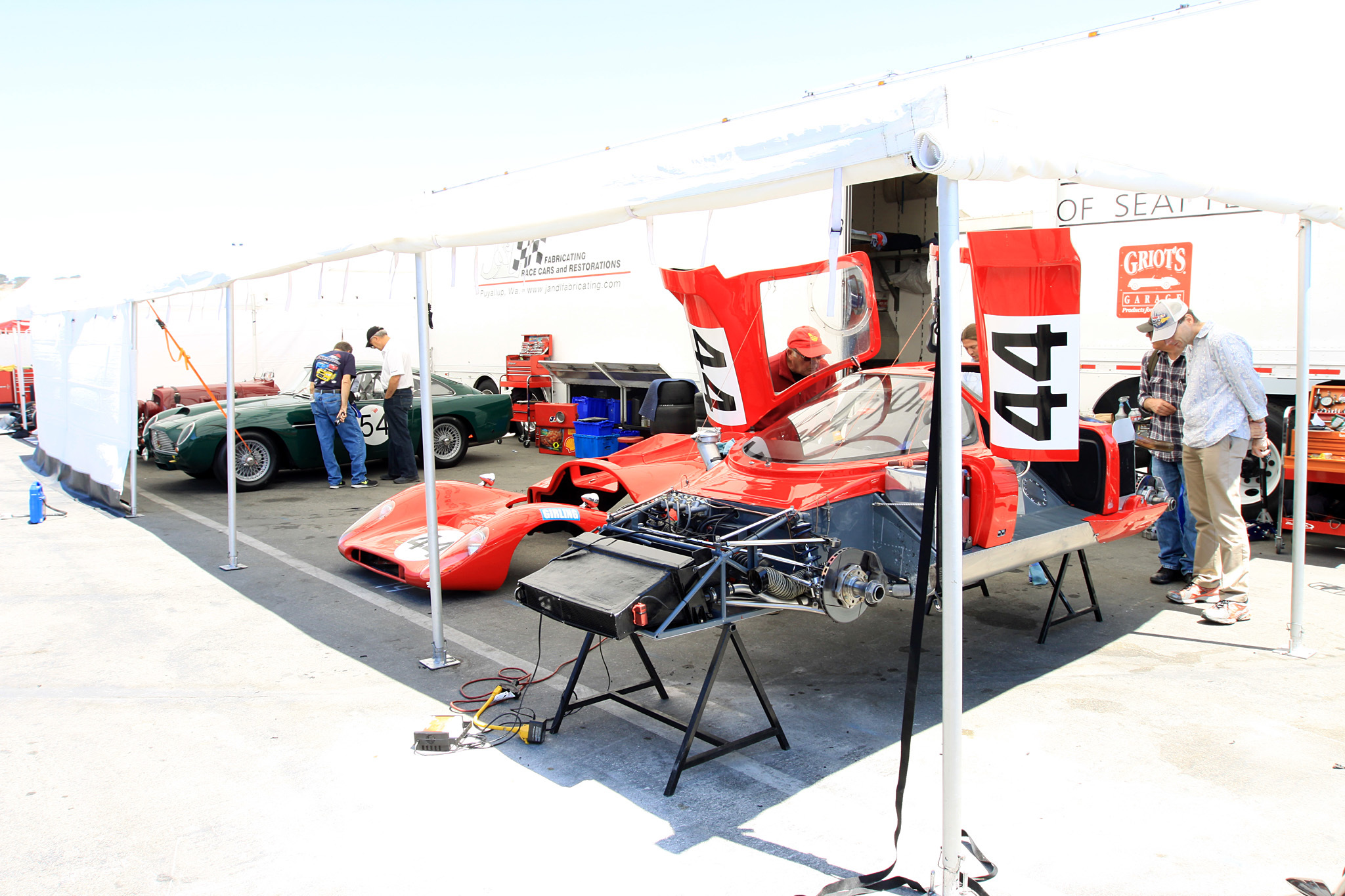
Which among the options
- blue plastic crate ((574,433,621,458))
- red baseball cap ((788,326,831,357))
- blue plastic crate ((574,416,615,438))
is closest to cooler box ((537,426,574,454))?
blue plastic crate ((574,416,615,438))

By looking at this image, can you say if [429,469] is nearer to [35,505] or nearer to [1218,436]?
[1218,436]

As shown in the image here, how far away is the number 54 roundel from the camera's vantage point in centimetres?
285

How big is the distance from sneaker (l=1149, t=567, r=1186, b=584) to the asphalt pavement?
0.29 feet

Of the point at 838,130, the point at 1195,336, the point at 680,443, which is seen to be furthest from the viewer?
the point at 680,443

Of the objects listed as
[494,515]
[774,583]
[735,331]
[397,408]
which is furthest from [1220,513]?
[397,408]

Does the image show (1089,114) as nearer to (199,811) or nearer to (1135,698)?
(1135,698)

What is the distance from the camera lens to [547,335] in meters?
13.6

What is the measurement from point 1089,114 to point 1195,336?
2.95 m

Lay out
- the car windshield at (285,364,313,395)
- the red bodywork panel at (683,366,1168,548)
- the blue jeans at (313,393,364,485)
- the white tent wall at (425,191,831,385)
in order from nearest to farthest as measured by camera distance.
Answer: the red bodywork panel at (683,366,1168,548)
the white tent wall at (425,191,831,385)
the blue jeans at (313,393,364,485)
the car windshield at (285,364,313,395)

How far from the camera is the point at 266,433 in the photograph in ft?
33.1

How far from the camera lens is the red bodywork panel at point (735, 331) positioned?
4.59 metres

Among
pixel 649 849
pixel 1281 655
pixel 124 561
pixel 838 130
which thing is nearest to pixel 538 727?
pixel 649 849

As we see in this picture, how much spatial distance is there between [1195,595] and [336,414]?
8429 millimetres

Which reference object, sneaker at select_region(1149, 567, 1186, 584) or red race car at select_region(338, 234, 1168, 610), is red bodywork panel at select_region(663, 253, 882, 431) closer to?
red race car at select_region(338, 234, 1168, 610)
